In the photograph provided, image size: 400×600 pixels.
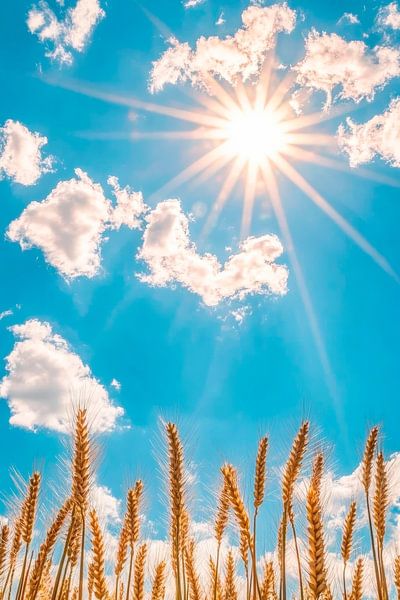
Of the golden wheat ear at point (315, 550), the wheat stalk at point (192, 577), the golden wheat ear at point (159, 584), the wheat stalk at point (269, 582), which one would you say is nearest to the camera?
the golden wheat ear at point (315, 550)

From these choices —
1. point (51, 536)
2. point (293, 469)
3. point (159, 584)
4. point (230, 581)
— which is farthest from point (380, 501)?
point (51, 536)

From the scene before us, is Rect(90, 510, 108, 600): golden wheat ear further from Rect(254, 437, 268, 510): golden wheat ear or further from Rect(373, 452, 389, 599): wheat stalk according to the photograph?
Rect(373, 452, 389, 599): wheat stalk

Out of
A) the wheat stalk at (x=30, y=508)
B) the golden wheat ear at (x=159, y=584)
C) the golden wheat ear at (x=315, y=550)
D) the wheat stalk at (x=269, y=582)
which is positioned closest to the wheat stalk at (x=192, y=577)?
the golden wheat ear at (x=159, y=584)

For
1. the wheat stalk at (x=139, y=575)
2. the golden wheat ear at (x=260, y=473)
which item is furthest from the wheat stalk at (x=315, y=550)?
the wheat stalk at (x=139, y=575)

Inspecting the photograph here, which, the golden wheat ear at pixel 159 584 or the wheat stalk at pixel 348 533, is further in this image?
the golden wheat ear at pixel 159 584

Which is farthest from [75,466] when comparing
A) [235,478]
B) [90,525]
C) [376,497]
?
[376,497]

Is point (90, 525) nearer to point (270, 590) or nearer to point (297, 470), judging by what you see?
point (297, 470)

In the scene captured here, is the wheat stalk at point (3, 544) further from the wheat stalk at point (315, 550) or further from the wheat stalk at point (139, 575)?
the wheat stalk at point (315, 550)

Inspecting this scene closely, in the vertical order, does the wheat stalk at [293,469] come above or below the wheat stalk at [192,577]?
above

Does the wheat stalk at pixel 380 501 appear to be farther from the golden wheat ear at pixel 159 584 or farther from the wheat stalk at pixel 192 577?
the golden wheat ear at pixel 159 584

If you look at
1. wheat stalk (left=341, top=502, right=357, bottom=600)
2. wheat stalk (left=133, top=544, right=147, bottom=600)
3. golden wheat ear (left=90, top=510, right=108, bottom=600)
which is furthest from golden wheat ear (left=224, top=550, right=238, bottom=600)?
golden wheat ear (left=90, top=510, right=108, bottom=600)

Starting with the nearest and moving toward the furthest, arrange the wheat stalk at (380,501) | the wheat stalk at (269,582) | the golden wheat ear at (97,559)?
the golden wheat ear at (97,559)
the wheat stalk at (380,501)
the wheat stalk at (269,582)

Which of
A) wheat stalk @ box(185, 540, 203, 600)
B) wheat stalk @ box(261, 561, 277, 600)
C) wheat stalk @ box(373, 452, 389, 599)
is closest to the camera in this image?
wheat stalk @ box(373, 452, 389, 599)

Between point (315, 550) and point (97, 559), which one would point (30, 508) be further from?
point (315, 550)
